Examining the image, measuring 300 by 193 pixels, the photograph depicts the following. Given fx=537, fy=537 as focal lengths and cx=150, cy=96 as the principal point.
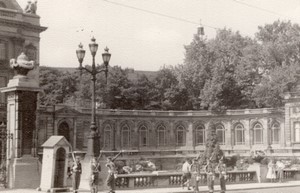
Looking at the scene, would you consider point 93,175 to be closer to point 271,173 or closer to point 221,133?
point 271,173

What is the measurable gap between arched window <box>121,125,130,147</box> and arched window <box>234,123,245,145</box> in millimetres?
12944

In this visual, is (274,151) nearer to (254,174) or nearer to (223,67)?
(223,67)

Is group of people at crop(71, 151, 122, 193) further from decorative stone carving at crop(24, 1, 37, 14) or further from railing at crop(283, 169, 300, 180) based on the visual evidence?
decorative stone carving at crop(24, 1, 37, 14)

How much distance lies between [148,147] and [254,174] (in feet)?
116

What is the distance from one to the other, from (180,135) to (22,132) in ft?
155

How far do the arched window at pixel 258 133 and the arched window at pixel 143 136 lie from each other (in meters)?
12.9

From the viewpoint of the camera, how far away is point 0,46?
47.4 meters

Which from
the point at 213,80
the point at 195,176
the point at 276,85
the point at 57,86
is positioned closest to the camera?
the point at 195,176

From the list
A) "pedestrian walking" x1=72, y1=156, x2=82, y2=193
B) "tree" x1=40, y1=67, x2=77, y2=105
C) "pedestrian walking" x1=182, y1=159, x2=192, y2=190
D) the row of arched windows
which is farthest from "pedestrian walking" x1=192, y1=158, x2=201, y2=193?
"tree" x1=40, y1=67, x2=77, y2=105

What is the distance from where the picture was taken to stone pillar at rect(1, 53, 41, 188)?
20.1 metres

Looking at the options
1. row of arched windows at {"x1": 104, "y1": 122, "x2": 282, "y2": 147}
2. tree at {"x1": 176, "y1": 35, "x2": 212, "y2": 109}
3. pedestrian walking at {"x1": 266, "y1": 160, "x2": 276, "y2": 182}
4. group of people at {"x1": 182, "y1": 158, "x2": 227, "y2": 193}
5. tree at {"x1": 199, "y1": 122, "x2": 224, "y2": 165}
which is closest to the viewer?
group of people at {"x1": 182, "y1": 158, "x2": 227, "y2": 193}

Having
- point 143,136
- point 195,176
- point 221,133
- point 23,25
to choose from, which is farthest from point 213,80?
point 195,176

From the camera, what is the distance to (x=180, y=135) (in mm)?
66688

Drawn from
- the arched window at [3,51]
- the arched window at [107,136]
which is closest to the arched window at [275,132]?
the arched window at [107,136]
